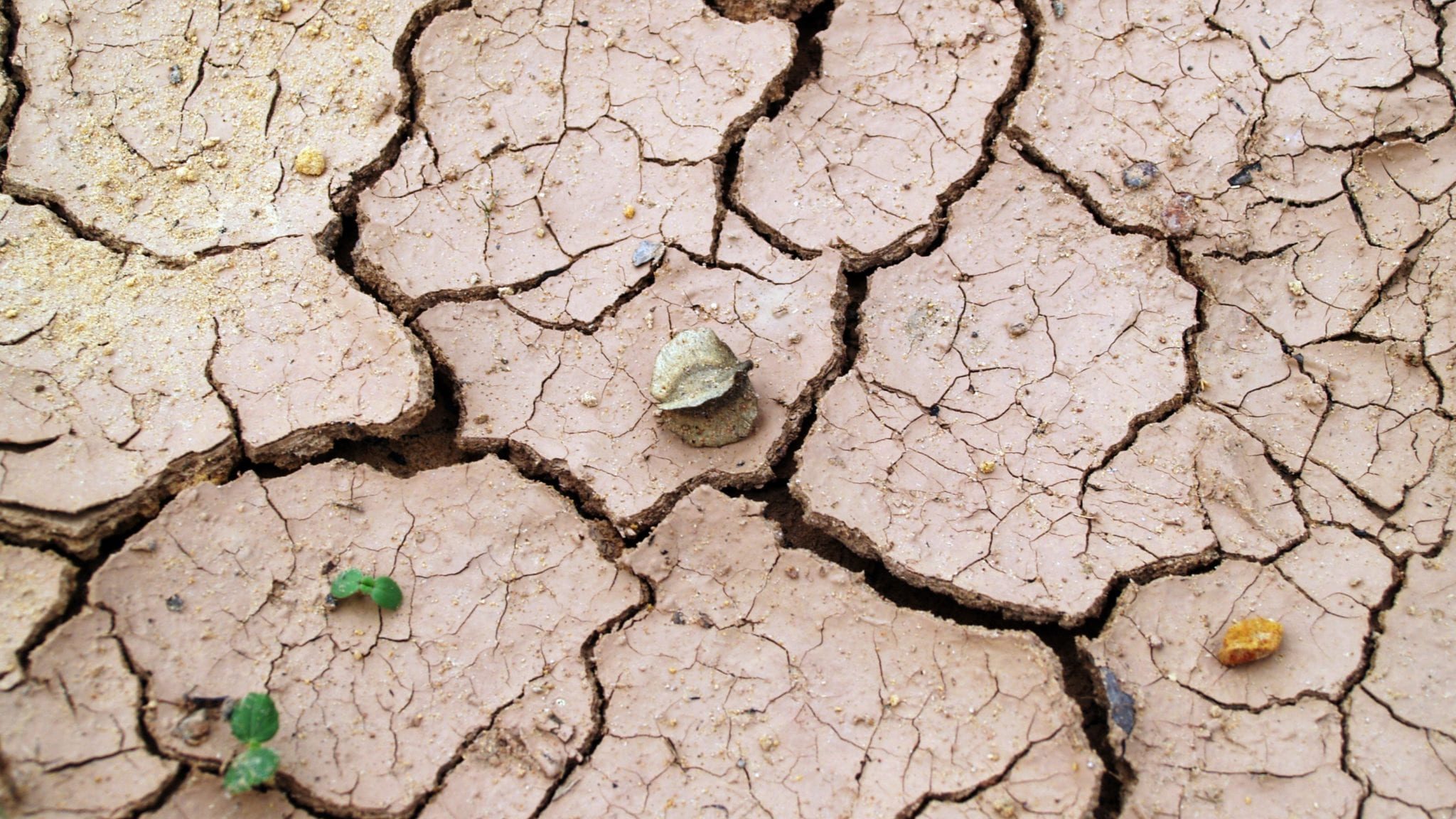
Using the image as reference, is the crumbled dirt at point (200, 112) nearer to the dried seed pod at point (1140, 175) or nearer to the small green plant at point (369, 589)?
the small green plant at point (369, 589)

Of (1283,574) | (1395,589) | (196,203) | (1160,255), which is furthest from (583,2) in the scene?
(1395,589)

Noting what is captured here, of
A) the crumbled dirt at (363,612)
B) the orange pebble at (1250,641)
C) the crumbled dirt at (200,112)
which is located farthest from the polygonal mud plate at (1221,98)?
the crumbled dirt at (200,112)

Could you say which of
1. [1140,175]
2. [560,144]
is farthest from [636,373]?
[1140,175]

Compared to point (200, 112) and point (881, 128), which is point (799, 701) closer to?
point (881, 128)

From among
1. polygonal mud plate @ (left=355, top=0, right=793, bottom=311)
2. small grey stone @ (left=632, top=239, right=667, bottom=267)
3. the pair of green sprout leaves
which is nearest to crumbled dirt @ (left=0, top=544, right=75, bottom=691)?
the pair of green sprout leaves

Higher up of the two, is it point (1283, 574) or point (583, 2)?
point (583, 2)

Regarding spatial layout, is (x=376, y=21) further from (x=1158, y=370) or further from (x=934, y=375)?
(x=1158, y=370)
